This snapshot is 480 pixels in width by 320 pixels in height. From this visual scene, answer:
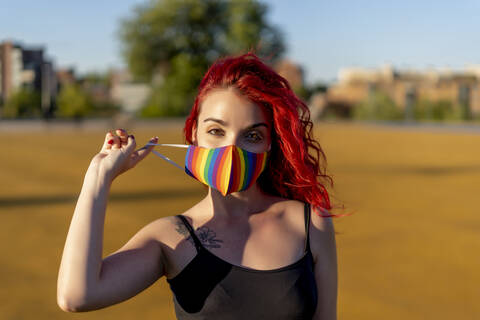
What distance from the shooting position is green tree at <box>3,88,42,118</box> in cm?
5131

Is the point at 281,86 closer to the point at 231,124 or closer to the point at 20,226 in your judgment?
the point at 231,124

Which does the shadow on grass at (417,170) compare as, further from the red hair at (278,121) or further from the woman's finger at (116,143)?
the woman's finger at (116,143)

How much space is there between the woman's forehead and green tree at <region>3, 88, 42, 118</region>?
2070 inches

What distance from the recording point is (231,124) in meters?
1.93

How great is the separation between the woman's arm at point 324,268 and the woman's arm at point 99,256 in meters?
0.55

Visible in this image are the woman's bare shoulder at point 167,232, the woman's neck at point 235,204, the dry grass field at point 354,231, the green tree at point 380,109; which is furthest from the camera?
the green tree at point 380,109

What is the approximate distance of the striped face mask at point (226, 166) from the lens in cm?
193

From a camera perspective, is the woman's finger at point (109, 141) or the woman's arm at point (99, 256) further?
the woman's finger at point (109, 141)

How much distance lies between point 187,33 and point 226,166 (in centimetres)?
6020

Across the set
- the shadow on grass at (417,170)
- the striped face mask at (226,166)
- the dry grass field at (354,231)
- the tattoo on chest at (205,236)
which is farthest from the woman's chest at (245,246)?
the shadow on grass at (417,170)

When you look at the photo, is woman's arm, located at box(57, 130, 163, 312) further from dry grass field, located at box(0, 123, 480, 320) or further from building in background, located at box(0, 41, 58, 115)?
building in background, located at box(0, 41, 58, 115)

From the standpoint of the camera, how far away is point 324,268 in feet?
6.62

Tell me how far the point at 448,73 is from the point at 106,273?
96537 mm

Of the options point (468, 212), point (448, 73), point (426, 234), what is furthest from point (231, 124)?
point (448, 73)
